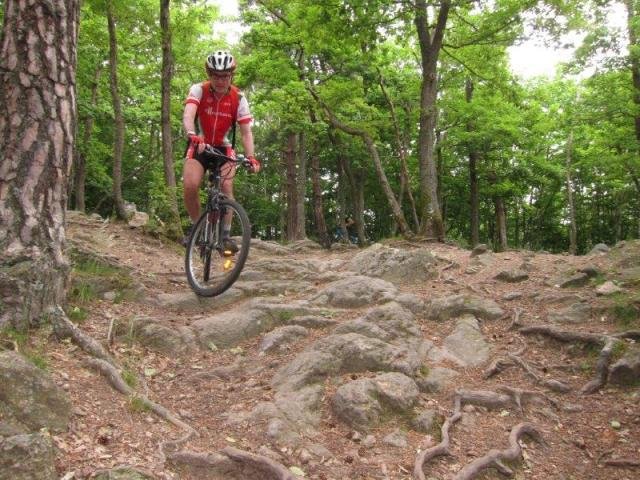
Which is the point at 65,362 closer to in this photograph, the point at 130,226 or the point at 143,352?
the point at 143,352

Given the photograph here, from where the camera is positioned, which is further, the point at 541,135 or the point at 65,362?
the point at 541,135

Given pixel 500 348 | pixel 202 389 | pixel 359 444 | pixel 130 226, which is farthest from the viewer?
pixel 130 226

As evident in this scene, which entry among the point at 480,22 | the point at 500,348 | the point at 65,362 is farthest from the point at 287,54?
the point at 65,362

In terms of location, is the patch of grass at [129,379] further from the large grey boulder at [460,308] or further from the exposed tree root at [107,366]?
the large grey boulder at [460,308]

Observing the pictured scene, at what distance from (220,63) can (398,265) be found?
4.38 m

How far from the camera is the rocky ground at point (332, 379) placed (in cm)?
352

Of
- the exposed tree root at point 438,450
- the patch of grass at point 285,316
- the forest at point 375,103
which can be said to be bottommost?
the exposed tree root at point 438,450

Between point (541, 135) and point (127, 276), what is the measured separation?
24538 millimetres

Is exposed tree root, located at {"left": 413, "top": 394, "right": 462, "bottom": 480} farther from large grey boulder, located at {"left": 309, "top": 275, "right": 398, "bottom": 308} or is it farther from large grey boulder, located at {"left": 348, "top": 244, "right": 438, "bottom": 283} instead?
large grey boulder, located at {"left": 348, "top": 244, "right": 438, "bottom": 283}

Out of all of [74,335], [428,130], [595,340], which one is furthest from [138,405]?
[428,130]

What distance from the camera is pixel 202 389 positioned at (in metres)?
4.71

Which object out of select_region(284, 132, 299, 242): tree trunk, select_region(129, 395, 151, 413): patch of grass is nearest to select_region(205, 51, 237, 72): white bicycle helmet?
select_region(129, 395, 151, 413): patch of grass

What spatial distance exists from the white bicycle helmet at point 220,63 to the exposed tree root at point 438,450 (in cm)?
445

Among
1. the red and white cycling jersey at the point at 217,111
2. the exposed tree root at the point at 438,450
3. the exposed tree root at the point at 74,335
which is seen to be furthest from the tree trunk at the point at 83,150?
the exposed tree root at the point at 438,450
